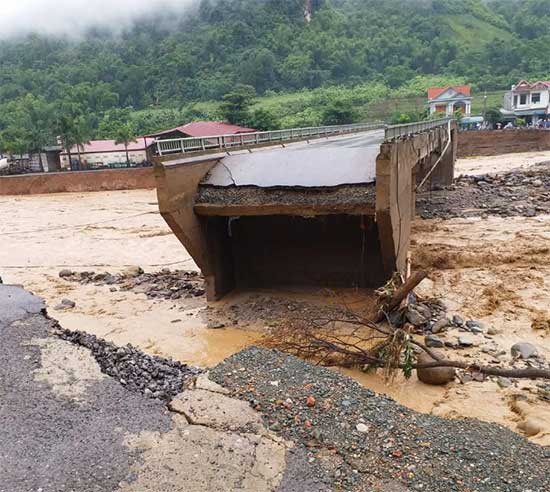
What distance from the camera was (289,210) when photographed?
28.3ft

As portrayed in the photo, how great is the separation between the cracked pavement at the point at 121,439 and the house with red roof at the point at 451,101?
188ft

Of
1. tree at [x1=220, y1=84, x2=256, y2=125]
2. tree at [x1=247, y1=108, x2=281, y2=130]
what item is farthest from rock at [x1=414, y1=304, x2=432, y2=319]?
tree at [x1=220, y1=84, x2=256, y2=125]

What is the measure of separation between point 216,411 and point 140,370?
1321 mm

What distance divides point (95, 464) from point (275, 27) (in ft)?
350

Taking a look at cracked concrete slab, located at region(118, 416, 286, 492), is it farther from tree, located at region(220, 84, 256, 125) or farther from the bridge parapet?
tree, located at region(220, 84, 256, 125)

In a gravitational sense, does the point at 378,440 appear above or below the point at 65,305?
above

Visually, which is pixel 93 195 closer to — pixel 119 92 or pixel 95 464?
pixel 95 464

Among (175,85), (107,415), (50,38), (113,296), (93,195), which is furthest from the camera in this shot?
(50,38)

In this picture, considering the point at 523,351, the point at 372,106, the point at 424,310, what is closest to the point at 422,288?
the point at 424,310

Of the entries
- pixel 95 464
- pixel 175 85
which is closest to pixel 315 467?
pixel 95 464

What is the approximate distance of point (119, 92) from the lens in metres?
84.2

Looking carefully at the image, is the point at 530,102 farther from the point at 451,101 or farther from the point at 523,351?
the point at 523,351

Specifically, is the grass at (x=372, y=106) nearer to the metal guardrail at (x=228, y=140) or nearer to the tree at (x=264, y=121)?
the tree at (x=264, y=121)

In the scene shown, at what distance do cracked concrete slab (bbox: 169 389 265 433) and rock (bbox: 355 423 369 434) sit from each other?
0.82 metres
